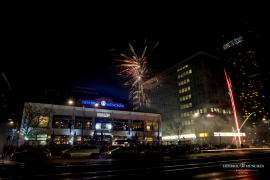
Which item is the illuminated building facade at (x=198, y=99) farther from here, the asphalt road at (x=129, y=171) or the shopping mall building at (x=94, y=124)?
the asphalt road at (x=129, y=171)

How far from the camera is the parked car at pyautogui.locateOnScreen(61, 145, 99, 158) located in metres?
22.3

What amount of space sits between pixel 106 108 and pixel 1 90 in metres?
26.2

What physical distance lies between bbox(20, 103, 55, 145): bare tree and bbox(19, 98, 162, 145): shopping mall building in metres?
0.22

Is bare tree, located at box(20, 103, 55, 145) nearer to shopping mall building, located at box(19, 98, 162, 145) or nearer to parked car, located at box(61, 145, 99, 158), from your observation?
shopping mall building, located at box(19, 98, 162, 145)

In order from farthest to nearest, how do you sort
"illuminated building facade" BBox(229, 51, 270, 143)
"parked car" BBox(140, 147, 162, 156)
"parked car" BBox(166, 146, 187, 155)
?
"illuminated building facade" BBox(229, 51, 270, 143) → "parked car" BBox(166, 146, 187, 155) → "parked car" BBox(140, 147, 162, 156)

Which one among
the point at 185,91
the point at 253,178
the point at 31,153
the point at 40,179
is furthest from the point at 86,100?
the point at 185,91

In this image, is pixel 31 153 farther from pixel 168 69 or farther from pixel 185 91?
pixel 168 69

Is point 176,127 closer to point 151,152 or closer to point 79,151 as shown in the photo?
point 151,152

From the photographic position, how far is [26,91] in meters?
44.1

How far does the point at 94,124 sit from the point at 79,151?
26.1 metres

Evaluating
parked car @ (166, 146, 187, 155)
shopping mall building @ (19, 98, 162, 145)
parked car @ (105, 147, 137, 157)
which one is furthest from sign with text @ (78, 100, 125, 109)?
parked car @ (105, 147, 137, 157)

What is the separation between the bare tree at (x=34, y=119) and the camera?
36.0 meters

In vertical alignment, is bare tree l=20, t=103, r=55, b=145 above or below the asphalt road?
above

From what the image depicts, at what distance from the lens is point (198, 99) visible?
72625mm
